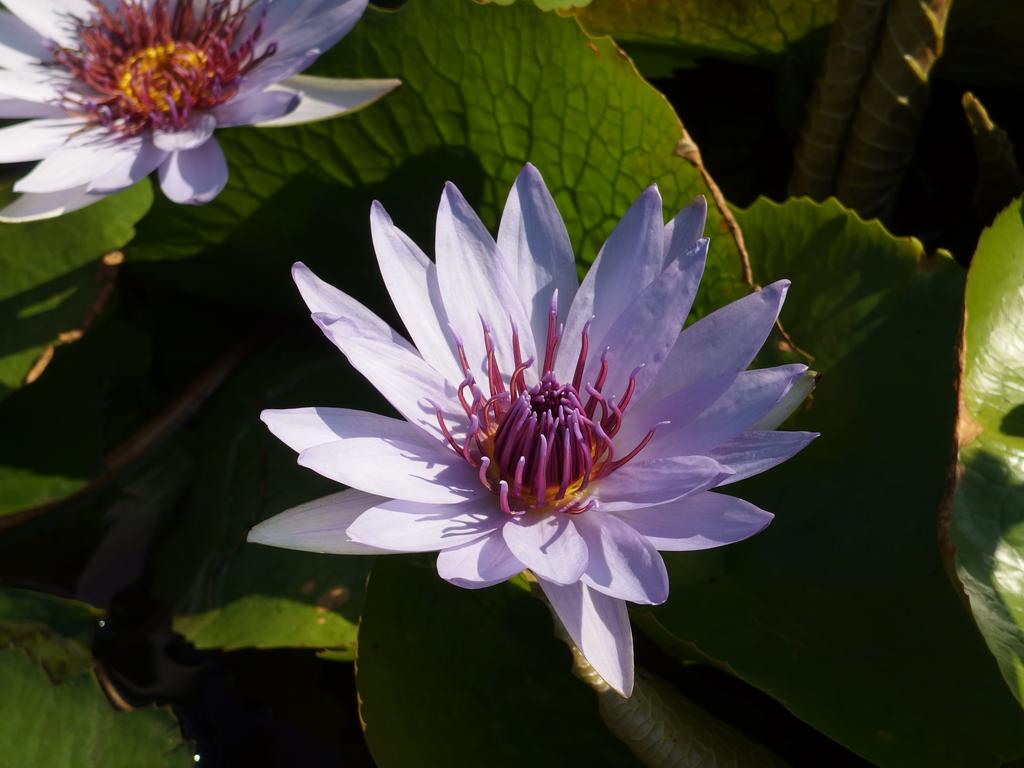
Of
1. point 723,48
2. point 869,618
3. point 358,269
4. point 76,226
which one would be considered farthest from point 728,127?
point 76,226

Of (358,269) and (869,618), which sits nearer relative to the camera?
(869,618)

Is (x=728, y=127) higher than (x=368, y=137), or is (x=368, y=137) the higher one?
(x=368, y=137)

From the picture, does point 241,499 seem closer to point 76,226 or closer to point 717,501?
point 76,226

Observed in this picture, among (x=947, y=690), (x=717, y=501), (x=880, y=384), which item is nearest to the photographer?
(x=717, y=501)

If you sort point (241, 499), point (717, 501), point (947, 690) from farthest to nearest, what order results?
point (241, 499), point (947, 690), point (717, 501)

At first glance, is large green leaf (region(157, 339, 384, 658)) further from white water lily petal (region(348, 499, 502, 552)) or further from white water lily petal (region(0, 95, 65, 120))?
white water lily petal (region(0, 95, 65, 120))

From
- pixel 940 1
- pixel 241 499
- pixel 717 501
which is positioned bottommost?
pixel 241 499
